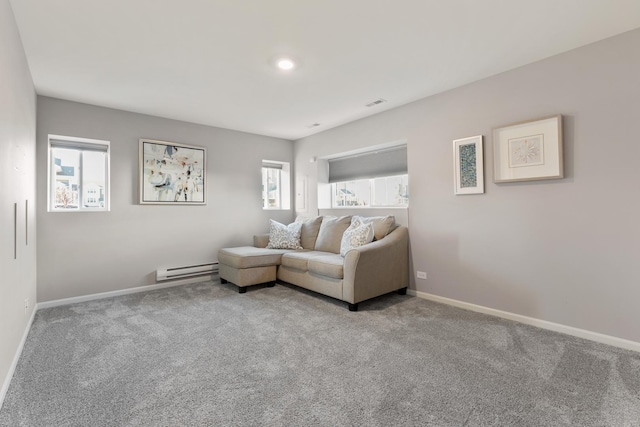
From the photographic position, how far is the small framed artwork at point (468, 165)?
3115 millimetres

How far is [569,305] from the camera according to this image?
2.58 meters

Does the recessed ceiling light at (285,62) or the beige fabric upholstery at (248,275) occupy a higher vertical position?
the recessed ceiling light at (285,62)

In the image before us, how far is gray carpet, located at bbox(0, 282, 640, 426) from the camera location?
1574 mm

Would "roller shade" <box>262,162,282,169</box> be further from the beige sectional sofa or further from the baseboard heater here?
the baseboard heater

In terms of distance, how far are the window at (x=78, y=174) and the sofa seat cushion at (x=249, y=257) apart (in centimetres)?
158

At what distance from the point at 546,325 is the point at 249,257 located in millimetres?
3207

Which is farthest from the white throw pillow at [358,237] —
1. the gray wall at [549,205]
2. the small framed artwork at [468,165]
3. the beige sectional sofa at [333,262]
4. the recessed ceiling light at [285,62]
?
the recessed ceiling light at [285,62]

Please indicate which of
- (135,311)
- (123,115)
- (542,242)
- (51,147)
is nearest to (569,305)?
(542,242)

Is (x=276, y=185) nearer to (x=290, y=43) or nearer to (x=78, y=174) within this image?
(x=78, y=174)

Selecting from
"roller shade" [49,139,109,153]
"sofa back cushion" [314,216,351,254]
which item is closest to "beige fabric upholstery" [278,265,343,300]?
"sofa back cushion" [314,216,351,254]

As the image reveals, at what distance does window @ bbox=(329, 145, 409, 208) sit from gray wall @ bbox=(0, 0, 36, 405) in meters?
3.72

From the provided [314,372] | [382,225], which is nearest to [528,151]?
[382,225]

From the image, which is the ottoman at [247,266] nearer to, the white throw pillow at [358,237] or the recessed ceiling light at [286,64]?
the white throw pillow at [358,237]

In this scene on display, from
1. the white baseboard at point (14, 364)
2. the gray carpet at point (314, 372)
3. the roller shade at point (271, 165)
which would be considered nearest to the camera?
the gray carpet at point (314, 372)
